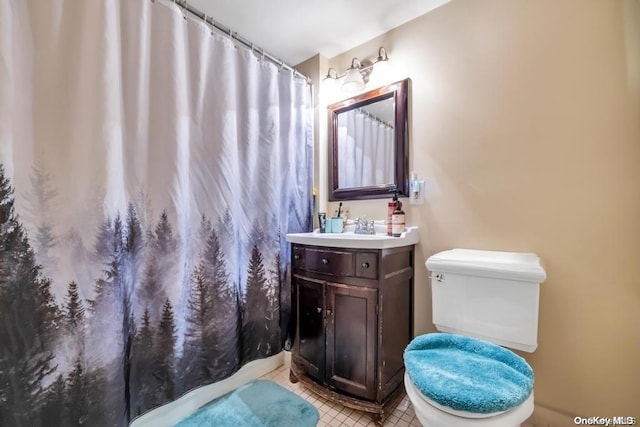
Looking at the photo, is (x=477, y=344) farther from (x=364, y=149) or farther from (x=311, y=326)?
(x=364, y=149)

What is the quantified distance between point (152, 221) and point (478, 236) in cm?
156

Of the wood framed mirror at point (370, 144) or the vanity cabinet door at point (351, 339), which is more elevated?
the wood framed mirror at point (370, 144)

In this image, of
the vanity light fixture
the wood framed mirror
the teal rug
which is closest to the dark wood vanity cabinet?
the teal rug

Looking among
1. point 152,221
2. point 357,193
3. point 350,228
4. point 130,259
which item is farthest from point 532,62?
point 130,259

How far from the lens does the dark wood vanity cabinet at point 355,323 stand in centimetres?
122

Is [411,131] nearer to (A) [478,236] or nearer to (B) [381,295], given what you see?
(A) [478,236]

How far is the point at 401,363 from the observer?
1.38 meters

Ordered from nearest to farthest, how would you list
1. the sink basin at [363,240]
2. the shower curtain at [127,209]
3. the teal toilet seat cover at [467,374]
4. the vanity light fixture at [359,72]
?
the teal toilet seat cover at [467,374], the shower curtain at [127,209], the sink basin at [363,240], the vanity light fixture at [359,72]

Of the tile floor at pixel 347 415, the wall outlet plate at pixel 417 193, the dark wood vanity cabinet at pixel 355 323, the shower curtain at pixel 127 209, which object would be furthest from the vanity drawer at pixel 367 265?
the tile floor at pixel 347 415

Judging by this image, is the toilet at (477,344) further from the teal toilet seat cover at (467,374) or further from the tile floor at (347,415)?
the tile floor at (347,415)

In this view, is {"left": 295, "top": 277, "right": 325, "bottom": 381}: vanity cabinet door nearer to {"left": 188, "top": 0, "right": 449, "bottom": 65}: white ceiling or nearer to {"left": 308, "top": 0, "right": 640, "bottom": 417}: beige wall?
{"left": 308, "top": 0, "right": 640, "bottom": 417}: beige wall

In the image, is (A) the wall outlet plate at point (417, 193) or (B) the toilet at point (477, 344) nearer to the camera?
(B) the toilet at point (477, 344)

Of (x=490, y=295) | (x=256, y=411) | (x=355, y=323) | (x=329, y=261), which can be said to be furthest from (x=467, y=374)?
(x=256, y=411)

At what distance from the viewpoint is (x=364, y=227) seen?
166cm
